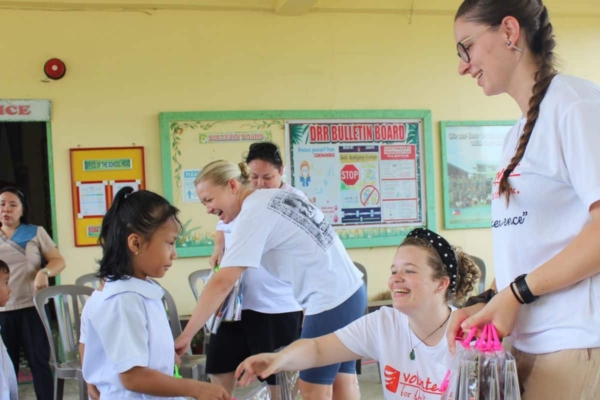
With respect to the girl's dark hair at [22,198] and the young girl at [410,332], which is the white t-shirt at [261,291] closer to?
the young girl at [410,332]

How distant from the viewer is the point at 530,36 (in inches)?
46.8

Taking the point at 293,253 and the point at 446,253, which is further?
the point at 293,253

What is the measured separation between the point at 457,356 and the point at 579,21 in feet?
17.3

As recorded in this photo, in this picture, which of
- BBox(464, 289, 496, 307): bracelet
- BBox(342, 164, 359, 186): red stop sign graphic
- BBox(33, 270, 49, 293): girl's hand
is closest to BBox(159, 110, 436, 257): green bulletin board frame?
BBox(342, 164, 359, 186): red stop sign graphic

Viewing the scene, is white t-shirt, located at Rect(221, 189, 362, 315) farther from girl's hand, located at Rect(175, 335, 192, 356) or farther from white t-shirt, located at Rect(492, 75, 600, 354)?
white t-shirt, located at Rect(492, 75, 600, 354)

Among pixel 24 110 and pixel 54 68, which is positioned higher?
pixel 54 68

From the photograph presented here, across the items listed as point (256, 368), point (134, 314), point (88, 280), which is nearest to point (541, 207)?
point (256, 368)

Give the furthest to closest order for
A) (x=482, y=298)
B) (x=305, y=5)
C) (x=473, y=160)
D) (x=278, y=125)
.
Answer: (x=473, y=160), (x=278, y=125), (x=305, y=5), (x=482, y=298)

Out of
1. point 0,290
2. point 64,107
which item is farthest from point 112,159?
point 0,290

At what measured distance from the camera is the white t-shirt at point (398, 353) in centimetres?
167

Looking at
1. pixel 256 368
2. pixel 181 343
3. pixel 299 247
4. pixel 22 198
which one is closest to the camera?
pixel 256 368

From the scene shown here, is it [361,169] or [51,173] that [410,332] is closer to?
[361,169]

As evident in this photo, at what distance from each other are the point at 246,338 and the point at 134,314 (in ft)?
4.04

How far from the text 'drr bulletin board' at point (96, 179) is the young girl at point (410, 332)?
3235 mm
